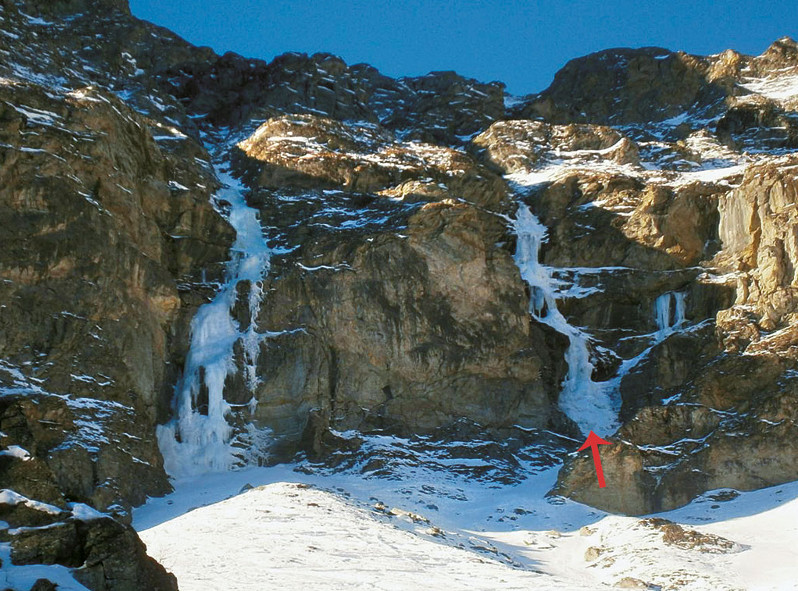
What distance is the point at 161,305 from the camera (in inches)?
1964

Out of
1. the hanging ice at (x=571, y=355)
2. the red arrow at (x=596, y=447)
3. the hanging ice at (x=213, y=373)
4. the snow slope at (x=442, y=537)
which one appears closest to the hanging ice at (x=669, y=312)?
the hanging ice at (x=571, y=355)

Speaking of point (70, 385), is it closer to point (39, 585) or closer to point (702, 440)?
point (702, 440)

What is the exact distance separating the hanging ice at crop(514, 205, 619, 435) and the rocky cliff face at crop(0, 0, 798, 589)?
0.48 feet

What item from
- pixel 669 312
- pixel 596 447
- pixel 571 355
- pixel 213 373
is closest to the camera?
pixel 596 447

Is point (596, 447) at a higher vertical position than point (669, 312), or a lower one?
lower

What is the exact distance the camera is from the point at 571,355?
54531 millimetres

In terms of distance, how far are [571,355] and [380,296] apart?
1003 cm

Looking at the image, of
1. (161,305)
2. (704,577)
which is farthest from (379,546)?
→ (161,305)

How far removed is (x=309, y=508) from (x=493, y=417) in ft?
57.7

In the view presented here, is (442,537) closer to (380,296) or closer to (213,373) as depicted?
(213,373)

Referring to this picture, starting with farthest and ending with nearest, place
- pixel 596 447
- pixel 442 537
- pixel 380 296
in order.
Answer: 1. pixel 380 296
2. pixel 596 447
3. pixel 442 537

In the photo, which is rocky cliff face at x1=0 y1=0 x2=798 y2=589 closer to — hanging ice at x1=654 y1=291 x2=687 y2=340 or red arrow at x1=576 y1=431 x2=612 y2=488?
hanging ice at x1=654 y1=291 x2=687 y2=340

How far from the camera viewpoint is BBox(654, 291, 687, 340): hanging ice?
53531mm

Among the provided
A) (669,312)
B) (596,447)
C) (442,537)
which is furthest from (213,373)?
(669,312)
